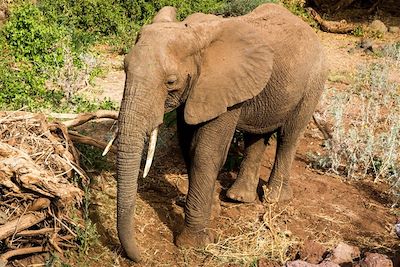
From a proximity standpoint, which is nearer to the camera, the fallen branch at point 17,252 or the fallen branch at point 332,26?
the fallen branch at point 17,252

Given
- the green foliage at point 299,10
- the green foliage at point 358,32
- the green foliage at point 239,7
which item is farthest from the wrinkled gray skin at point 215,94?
the green foliage at point 299,10

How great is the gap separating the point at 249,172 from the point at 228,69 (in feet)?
5.12

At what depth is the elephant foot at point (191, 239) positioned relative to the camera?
451 centimetres

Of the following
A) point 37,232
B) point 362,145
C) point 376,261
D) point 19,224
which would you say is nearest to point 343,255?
point 376,261

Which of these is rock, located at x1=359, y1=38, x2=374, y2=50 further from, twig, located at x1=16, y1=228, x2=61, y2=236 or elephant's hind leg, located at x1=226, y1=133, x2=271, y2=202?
twig, located at x1=16, y1=228, x2=61, y2=236

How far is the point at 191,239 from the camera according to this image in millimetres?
4508

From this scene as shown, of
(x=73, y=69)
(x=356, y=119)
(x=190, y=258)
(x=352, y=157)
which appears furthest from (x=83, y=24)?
(x=190, y=258)

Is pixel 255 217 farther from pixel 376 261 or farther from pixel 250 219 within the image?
pixel 376 261

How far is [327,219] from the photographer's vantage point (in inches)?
203

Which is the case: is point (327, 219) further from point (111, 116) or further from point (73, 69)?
point (73, 69)

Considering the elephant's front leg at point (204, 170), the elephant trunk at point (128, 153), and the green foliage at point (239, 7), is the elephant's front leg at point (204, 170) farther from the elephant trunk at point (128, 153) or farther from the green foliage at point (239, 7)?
the green foliage at point (239, 7)

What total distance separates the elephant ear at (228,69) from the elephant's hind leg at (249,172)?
1.20m

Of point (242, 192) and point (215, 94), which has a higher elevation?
point (215, 94)

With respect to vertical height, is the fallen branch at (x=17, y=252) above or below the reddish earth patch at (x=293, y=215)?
above
